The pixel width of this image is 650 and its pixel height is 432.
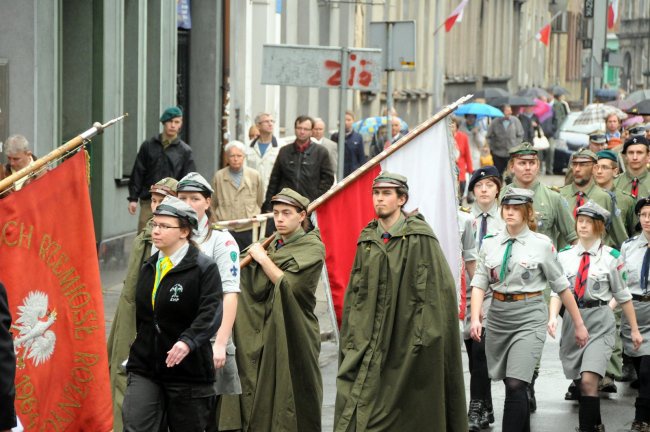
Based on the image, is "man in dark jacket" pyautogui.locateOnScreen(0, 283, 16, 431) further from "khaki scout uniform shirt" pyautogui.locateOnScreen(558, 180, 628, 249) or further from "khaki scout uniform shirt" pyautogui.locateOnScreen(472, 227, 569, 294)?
"khaki scout uniform shirt" pyautogui.locateOnScreen(558, 180, 628, 249)

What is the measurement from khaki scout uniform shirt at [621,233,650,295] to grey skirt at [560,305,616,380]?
765 millimetres

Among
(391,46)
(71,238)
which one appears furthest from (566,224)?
(391,46)

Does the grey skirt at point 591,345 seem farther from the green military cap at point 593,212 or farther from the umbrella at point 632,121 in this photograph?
the umbrella at point 632,121

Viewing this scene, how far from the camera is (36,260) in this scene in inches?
307

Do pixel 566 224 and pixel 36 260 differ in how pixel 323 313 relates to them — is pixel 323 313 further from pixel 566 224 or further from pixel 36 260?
pixel 36 260

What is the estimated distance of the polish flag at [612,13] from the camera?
166ft

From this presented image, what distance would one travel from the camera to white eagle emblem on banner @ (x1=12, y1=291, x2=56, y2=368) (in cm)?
764

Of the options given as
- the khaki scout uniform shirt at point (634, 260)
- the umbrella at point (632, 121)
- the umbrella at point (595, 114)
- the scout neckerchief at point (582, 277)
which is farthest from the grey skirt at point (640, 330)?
the umbrella at point (595, 114)

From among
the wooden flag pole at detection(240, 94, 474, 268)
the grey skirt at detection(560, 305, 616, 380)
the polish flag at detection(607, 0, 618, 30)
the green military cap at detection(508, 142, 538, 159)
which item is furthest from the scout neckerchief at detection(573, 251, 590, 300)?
the polish flag at detection(607, 0, 618, 30)

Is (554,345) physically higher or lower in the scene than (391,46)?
lower

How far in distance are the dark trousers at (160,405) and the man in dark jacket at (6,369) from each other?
195 cm

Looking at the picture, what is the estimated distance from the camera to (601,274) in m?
11.0

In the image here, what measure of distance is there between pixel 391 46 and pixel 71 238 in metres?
10.5

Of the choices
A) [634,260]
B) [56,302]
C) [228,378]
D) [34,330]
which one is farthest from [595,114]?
[34,330]
